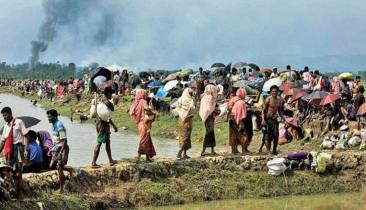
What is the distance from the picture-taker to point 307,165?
1162 cm

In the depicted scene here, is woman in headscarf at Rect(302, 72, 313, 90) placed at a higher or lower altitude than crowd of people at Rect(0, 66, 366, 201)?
higher

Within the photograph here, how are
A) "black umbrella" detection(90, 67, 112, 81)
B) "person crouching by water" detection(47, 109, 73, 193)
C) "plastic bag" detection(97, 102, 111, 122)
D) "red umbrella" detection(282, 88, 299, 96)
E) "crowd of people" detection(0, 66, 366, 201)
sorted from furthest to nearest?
"black umbrella" detection(90, 67, 112, 81)
"red umbrella" detection(282, 88, 299, 96)
"plastic bag" detection(97, 102, 111, 122)
"person crouching by water" detection(47, 109, 73, 193)
"crowd of people" detection(0, 66, 366, 201)

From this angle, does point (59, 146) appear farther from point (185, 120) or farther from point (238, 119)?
point (238, 119)

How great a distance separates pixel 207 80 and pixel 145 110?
11844mm

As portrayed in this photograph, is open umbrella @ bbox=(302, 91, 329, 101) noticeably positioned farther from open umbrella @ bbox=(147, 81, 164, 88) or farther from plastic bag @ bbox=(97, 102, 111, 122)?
open umbrella @ bbox=(147, 81, 164, 88)

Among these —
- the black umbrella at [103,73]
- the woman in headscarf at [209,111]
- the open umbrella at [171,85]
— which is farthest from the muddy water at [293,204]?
the black umbrella at [103,73]

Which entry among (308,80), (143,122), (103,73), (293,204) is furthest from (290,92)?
(103,73)

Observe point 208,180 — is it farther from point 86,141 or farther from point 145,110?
point 86,141

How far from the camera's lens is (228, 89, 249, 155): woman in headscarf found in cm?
1171

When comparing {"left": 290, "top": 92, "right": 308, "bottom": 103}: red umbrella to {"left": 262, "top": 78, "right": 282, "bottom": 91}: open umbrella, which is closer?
{"left": 290, "top": 92, "right": 308, "bottom": 103}: red umbrella

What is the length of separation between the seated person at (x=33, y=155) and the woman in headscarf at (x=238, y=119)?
418 cm

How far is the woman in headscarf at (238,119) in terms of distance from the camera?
1171cm

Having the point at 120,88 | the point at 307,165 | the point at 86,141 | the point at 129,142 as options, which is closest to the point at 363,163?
the point at 307,165

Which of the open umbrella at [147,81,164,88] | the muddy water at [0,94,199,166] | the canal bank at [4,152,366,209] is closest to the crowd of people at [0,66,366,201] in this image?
the canal bank at [4,152,366,209]
